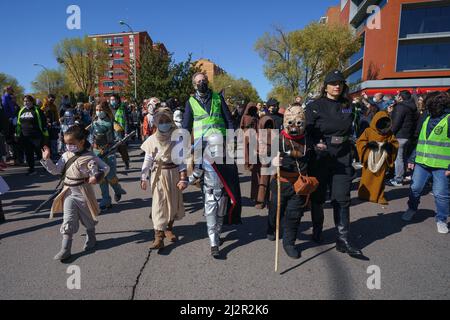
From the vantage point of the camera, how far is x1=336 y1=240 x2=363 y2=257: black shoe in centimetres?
359

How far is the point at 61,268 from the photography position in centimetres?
334

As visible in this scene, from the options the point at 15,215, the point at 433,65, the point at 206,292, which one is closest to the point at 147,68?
the point at 15,215

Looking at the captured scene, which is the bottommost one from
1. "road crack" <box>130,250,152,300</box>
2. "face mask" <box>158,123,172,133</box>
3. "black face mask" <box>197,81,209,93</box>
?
"road crack" <box>130,250,152,300</box>

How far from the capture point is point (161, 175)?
3.88 meters

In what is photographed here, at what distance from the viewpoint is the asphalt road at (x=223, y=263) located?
2.87 metres

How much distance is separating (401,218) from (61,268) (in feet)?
17.2

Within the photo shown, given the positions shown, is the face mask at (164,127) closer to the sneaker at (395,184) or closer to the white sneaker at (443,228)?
the white sneaker at (443,228)

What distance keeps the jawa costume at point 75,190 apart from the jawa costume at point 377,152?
4509 millimetres

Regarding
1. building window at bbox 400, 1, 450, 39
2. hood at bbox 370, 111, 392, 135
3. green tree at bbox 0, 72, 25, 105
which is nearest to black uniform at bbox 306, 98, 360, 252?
hood at bbox 370, 111, 392, 135

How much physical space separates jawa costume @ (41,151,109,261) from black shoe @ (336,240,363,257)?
317 cm

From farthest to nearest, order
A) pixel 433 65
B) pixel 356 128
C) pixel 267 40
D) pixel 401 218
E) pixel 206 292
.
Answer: pixel 267 40, pixel 433 65, pixel 356 128, pixel 401 218, pixel 206 292

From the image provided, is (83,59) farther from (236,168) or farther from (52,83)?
(236,168)

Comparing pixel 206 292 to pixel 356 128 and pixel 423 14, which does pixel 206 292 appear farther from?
pixel 423 14

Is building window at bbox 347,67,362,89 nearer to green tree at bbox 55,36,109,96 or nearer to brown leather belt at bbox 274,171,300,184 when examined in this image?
brown leather belt at bbox 274,171,300,184
